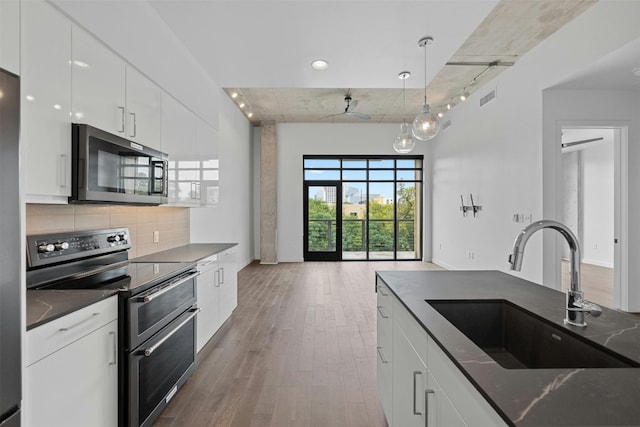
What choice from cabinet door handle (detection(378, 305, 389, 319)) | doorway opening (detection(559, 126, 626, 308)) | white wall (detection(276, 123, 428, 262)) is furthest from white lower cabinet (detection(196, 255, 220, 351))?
doorway opening (detection(559, 126, 626, 308))

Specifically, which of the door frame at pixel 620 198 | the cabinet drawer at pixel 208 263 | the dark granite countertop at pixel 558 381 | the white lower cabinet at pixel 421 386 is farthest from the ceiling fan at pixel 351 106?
the dark granite countertop at pixel 558 381

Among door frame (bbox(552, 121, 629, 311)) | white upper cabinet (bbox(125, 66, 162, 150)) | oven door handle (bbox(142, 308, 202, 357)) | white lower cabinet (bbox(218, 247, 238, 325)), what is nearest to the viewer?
oven door handle (bbox(142, 308, 202, 357))

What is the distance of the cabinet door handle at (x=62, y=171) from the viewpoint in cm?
167

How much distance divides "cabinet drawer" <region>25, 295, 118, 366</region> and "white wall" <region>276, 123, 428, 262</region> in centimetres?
656

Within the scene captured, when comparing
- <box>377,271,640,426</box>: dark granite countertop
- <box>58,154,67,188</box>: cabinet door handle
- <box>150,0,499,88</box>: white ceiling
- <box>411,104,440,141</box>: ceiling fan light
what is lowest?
<box>377,271,640,426</box>: dark granite countertop

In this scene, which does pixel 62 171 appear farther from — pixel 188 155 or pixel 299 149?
pixel 299 149

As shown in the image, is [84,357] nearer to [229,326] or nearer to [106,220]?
[106,220]

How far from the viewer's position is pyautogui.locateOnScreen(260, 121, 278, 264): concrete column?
26.4 feet

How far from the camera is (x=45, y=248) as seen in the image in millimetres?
1854

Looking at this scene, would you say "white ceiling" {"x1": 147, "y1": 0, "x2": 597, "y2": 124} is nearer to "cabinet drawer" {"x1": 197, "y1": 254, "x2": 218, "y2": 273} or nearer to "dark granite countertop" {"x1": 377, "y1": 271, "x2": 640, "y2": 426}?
"cabinet drawer" {"x1": 197, "y1": 254, "x2": 218, "y2": 273}

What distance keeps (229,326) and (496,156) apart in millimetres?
4785

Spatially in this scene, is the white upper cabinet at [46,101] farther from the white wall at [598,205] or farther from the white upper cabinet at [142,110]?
the white wall at [598,205]

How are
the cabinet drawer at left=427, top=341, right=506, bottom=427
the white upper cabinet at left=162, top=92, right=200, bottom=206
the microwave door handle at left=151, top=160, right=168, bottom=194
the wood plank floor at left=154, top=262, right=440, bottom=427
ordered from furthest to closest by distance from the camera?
1. the white upper cabinet at left=162, top=92, right=200, bottom=206
2. the microwave door handle at left=151, top=160, right=168, bottom=194
3. the wood plank floor at left=154, top=262, right=440, bottom=427
4. the cabinet drawer at left=427, top=341, right=506, bottom=427

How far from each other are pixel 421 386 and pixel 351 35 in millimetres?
2992
